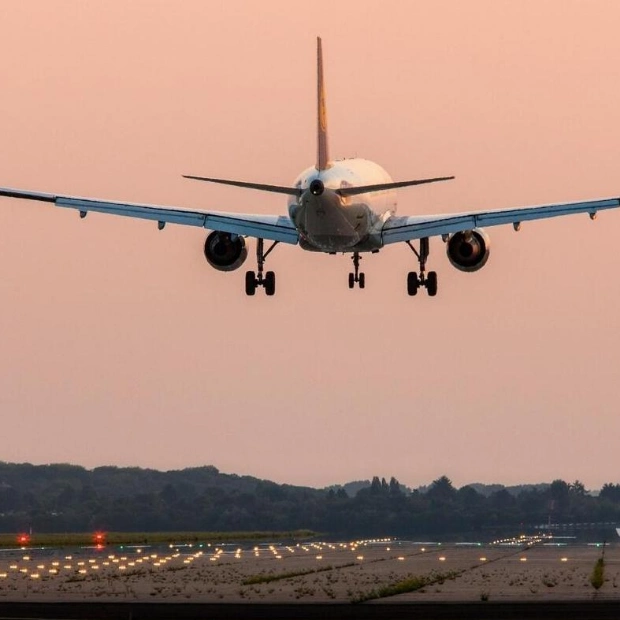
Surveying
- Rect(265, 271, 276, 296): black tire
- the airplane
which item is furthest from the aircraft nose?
Rect(265, 271, 276, 296): black tire

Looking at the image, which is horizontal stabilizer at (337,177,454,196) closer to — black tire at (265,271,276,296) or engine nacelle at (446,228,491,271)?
engine nacelle at (446,228,491,271)

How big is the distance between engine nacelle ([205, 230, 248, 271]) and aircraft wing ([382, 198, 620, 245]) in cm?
752

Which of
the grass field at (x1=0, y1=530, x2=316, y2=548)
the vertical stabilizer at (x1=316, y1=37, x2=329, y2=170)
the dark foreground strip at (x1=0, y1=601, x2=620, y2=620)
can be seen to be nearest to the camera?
the dark foreground strip at (x1=0, y1=601, x2=620, y2=620)

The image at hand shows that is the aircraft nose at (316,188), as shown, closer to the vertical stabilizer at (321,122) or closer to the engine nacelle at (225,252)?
the vertical stabilizer at (321,122)

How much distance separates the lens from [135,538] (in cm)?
17000

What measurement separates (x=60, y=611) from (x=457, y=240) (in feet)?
93.3

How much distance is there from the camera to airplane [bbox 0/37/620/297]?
237 feet

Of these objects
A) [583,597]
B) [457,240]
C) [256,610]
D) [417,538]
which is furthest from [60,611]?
[417,538]

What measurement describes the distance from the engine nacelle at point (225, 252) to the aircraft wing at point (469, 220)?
752 centimetres

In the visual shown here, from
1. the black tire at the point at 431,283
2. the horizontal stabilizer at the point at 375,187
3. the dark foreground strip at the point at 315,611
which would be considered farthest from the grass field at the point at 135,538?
the dark foreground strip at the point at 315,611

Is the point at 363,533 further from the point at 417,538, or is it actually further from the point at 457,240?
the point at 457,240

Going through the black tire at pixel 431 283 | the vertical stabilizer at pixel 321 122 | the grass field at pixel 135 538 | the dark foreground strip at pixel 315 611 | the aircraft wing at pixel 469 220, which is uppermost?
the vertical stabilizer at pixel 321 122

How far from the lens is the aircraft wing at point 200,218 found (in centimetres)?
7756

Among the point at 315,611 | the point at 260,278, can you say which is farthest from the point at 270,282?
the point at 315,611
